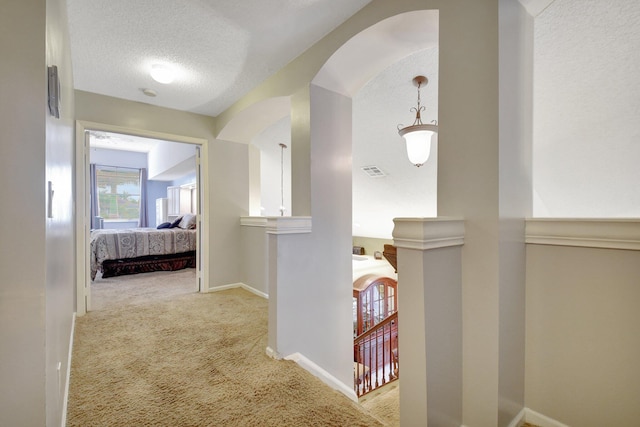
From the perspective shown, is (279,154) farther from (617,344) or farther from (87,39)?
(617,344)

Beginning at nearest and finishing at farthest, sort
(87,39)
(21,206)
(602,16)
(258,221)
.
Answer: (21,206) → (602,16) → (87,39) → (258,221)

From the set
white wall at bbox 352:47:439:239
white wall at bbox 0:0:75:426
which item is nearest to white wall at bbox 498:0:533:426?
white wall at bbox 352:47:439:239

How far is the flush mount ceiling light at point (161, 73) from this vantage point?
8.68 feet

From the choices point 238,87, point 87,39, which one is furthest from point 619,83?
point 87,39

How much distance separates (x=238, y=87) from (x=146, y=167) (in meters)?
7.01

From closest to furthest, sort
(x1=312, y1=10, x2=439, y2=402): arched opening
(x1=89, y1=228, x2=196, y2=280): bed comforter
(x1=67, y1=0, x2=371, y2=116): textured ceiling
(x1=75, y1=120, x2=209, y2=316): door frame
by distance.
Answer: (x1=67, y1=0, x2=371, y2=116): textured ceiling
(x1=312, y1=10, x2=439, y2=402): arched opening
(x1=75, y1=120, x2=209, y2=316): door frame
(x1=89, y1=228, x2=196, y2=280): bed comforter

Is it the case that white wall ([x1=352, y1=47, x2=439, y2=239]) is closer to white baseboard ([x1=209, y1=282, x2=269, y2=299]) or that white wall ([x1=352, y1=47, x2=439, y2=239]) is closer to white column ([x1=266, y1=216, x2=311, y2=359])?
white column ([x1=266, y1=216, x2=311, y2=359])

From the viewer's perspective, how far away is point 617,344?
1.22m

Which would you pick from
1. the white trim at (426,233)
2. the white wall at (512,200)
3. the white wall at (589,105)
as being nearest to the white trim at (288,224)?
the white trim at (426,233)

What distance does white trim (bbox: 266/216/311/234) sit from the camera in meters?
2.09

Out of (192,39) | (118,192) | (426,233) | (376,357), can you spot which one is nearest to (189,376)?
(426,233)

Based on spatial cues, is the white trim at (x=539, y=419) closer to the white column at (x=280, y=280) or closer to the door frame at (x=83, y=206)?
the white column at (x=280, y=280)

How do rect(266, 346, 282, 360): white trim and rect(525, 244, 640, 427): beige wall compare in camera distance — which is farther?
rect(266, 346, 282, 360): white trim

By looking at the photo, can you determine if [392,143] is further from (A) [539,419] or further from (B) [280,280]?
(A) [539,419]
